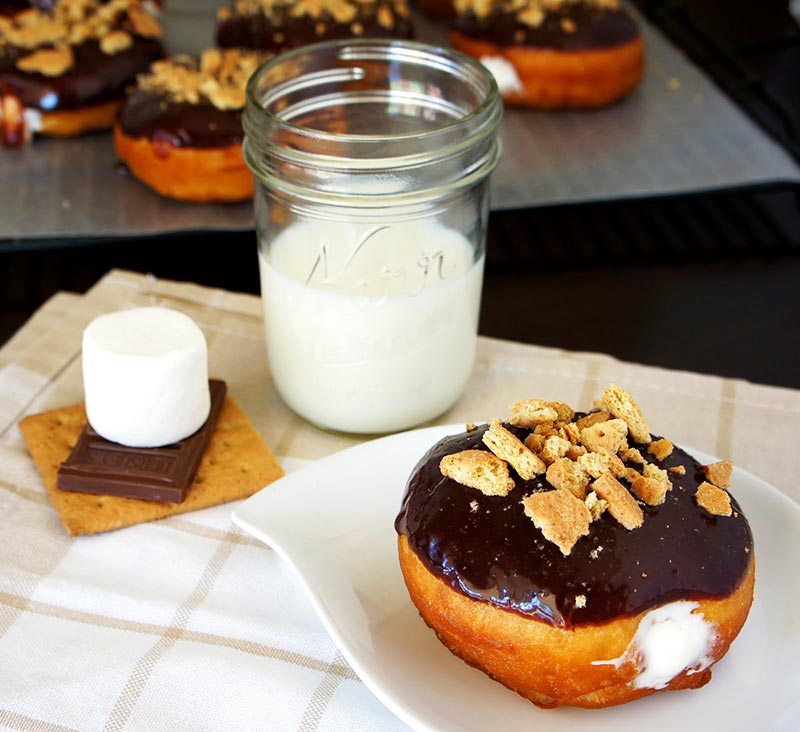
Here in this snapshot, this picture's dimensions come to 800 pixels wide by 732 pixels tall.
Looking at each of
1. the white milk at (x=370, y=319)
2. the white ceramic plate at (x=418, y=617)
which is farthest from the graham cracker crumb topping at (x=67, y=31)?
the white ceramic plate at (x=418, y=617)

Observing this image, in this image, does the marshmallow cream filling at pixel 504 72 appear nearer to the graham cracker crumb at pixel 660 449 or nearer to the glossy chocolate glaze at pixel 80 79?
the glossy chocolate glaze at pixel 80 79

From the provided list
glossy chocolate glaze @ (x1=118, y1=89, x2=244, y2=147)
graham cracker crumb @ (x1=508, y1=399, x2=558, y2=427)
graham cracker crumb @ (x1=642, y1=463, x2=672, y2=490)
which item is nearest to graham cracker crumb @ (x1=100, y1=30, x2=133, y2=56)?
glossy chocolate glaze @ (x1=118, y1=89, x2=244, y2=147)

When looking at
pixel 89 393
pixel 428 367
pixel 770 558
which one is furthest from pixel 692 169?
pixel 89 393

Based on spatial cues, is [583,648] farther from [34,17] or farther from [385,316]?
[34,17]

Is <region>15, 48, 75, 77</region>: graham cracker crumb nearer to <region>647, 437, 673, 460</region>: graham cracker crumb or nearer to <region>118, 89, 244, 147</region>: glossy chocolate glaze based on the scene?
<region>118, 89, 244, 147</region>: glossy chocolate glaze

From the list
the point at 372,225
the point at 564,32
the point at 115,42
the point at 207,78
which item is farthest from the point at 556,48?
the point at 372,225

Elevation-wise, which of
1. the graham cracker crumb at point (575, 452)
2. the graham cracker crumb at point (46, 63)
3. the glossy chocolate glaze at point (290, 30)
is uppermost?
the graham cracker crumb at point (575, 452)
